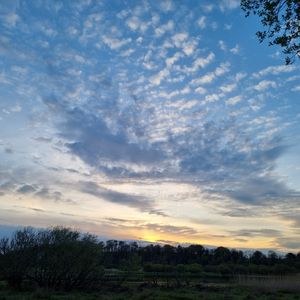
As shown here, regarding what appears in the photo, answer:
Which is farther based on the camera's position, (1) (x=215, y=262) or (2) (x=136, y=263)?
(1) (x=215, y=262)

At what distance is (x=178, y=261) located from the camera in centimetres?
11425

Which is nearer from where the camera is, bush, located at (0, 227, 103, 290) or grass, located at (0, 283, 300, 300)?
grass, located at (0, 283, 300, 300)

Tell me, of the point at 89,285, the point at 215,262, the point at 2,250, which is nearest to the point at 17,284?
the point at 2,250

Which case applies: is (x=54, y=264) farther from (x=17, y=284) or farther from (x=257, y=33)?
(x=257, y=33)

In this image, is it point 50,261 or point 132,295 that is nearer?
point 132,295

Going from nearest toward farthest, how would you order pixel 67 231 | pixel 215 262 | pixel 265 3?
pixel 265 3 → pixel 67 231 → pixel 215 262

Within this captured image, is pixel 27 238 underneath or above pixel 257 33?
underneath

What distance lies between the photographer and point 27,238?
32875 millimetres

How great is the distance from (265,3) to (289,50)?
58.3 inches

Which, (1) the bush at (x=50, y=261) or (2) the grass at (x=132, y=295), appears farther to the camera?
(1) the bush at (x=50, y=261)

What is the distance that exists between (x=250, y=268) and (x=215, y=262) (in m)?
30.5

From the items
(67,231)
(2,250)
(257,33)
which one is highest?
(257,33)

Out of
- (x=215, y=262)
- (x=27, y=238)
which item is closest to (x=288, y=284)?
(x=27, y=238)

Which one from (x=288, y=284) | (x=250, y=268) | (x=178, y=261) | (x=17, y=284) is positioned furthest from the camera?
(x=178, y=261)
